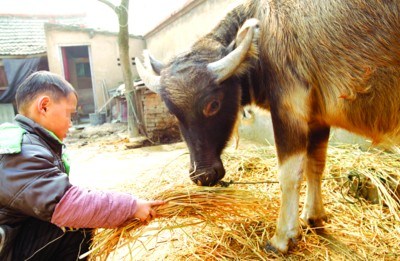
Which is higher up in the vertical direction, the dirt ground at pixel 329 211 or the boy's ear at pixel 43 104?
the boy's ear at pixel 43 104

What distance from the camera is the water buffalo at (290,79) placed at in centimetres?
189

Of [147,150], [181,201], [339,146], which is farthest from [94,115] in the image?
[181,201]

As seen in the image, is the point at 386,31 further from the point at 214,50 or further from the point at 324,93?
the point at 214,50

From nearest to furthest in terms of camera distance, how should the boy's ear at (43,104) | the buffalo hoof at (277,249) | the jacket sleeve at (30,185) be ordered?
the jacket sleeve at (30,185), the boy's ear at (43,104), the buffalo hoof at (277,249)

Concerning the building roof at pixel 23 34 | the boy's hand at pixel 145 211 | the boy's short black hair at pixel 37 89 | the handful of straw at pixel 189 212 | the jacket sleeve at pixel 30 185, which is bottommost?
the handful of straw at pixel 189 212

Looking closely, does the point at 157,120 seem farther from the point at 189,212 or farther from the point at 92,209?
the point at 92,209

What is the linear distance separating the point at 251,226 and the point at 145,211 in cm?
104

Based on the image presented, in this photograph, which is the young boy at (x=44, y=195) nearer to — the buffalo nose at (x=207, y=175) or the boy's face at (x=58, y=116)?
the boy's face at (x=58, y=116)

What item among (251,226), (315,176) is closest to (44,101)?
(251,226)

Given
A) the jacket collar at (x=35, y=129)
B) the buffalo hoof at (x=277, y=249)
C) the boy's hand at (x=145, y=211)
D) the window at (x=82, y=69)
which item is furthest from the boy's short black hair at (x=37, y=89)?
the window at (x=82, y=69)

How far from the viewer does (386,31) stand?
6.08ft

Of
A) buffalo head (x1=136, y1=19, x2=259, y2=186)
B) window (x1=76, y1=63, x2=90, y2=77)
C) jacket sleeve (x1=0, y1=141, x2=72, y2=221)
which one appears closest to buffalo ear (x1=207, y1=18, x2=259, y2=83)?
buffalo head (x1=136, y1=19, x2=259, y2=186)

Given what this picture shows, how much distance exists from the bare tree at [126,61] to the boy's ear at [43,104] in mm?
6514

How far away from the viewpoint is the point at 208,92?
2.22 meters
